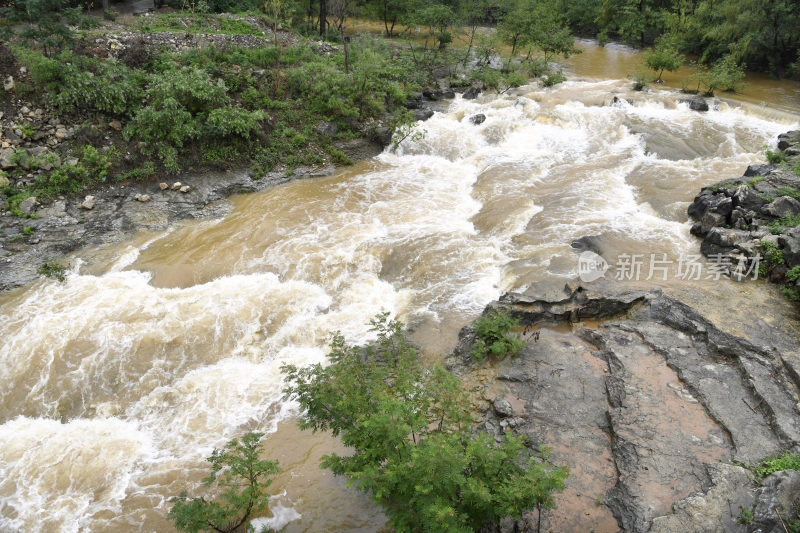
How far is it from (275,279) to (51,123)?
945cm

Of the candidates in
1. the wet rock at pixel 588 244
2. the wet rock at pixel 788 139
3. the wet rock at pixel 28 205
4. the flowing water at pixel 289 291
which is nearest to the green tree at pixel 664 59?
the flowing water at pixel 289 291

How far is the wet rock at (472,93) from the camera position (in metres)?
22.3

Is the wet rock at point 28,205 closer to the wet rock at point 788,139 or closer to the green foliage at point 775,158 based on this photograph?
the green foliage at point 775,158

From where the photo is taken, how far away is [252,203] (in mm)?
13977

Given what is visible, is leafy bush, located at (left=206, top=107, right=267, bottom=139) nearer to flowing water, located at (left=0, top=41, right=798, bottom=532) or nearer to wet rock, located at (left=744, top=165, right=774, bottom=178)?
flowing water, located at (left=0, top=41, right=798, bottom=532)

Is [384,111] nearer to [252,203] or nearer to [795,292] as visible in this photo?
[252,203]

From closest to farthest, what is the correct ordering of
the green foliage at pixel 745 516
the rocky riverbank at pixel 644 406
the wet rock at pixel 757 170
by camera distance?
the green foliage at pixel 745 516, the rocky riverbank at pixel 644 406, the wet rock at pixel 757 170

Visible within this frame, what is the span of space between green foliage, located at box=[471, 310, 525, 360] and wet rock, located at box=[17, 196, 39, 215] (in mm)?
12369

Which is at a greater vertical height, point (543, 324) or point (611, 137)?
point (611, 137)

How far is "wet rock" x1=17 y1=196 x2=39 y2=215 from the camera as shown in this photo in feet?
39.3

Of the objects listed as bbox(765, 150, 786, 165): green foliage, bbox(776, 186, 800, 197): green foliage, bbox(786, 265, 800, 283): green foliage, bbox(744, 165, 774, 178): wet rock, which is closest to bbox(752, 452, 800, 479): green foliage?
bbox(786, 265, 800, 283): green foliage

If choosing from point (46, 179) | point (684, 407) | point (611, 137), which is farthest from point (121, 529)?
point (611, 137)

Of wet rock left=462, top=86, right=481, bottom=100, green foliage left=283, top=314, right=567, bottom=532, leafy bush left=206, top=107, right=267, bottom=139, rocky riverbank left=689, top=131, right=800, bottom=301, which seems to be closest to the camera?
green foliage left=283, top=314, right=567, bottom=532

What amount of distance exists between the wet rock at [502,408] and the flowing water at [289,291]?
78.2 inches
